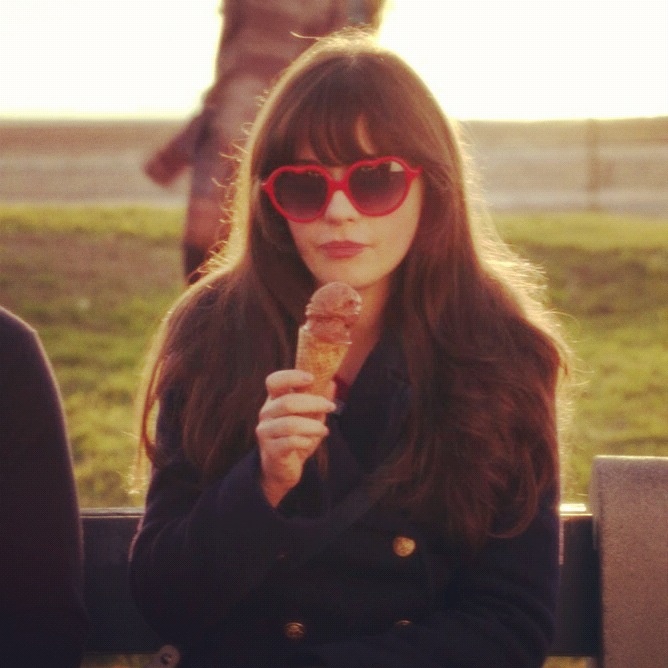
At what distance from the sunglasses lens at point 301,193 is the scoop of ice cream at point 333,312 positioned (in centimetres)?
24

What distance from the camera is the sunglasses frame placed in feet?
8.36

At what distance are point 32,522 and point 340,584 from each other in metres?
0.56

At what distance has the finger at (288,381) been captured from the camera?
2258 millimetres

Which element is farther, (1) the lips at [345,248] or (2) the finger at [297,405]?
(1) the lips at [345,248]

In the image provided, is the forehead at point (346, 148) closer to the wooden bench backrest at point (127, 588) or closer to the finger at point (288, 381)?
the finger at point (288, 381)

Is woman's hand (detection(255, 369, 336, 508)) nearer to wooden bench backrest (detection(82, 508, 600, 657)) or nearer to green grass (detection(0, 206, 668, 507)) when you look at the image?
wooden bench backrest (detection(82, 508, 600, 657))

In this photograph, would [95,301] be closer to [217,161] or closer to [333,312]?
[217,161]

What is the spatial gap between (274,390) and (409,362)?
0.47 metres

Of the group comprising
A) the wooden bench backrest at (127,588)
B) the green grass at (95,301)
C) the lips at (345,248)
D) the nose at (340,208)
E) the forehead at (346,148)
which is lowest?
the green grass at (95,301)

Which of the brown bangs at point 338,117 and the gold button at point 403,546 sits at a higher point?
the brown bangs at point 338,117

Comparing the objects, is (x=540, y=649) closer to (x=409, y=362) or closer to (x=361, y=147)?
(x=409, y=362)

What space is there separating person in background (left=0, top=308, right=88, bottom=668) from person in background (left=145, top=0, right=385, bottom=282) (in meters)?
1.14

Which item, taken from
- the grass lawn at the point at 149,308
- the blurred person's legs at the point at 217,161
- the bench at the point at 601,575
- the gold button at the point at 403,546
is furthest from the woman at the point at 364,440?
the grass lawn at the point at 149,308

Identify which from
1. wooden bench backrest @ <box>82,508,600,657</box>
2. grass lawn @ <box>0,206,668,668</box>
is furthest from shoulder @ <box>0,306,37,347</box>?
grass lawn @ <box>0,206,668,668</box>
